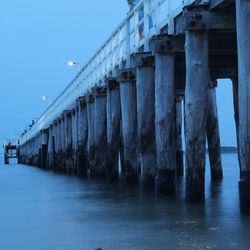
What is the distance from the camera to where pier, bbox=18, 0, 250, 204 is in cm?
1084

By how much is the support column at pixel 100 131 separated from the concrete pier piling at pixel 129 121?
4.13 meters

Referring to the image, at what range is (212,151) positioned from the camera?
1947 centimetres

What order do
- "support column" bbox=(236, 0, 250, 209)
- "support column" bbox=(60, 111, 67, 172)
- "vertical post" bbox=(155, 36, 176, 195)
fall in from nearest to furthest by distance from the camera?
"support column" bbox=(236, 0, 250, 209), "vertical post" bbox=(155, 36, 176, 195), "support column" bbox=(60, 111, 67, 172)

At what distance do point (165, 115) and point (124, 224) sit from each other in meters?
3.91

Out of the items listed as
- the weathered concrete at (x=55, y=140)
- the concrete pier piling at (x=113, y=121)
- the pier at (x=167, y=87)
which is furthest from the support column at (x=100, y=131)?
the weathered concrete at (x=55, y=140)

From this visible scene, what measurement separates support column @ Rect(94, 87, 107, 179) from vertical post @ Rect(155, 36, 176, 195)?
8.27 meters

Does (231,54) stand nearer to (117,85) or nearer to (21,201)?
(117,85)

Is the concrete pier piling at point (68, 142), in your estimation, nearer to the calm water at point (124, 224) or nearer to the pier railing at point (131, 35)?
the pier railing at point (131, 35)

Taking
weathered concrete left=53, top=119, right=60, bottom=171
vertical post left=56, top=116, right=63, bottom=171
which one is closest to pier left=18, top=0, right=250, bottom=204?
Result: vertical post left=56, top=116, right=63, bottom=171

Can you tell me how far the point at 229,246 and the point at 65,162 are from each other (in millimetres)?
24273

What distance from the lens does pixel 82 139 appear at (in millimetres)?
24969

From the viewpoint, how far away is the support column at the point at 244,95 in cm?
881

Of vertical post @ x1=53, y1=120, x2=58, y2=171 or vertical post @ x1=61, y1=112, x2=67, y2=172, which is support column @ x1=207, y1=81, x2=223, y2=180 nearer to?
vertical post @ x1=61, y1=112, x2=67, y2=172

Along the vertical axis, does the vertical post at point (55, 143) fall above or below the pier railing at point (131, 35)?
below
